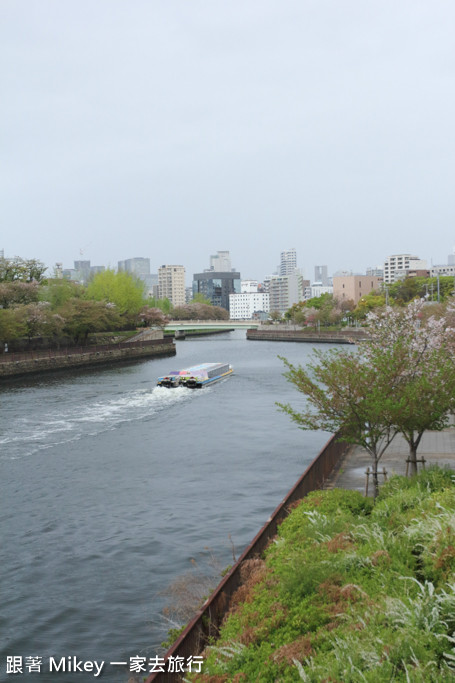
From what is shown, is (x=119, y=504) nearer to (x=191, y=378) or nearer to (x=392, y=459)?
(x=392, y=459)

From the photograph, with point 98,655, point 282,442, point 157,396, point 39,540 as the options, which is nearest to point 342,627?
point 98,655

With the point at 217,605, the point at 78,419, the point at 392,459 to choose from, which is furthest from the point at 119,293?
the point at 217,605

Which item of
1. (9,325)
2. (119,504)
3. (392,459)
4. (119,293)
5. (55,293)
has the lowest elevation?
(119,504)

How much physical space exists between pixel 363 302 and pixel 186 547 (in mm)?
121219

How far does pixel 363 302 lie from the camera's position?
135875 mm

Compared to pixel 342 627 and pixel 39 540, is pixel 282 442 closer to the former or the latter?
pixel 39 540

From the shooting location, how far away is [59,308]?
8519 centimetres

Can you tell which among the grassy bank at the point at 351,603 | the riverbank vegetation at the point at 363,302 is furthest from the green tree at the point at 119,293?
the grassy bank at the point at 351,603

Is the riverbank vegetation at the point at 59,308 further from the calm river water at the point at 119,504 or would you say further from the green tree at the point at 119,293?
the calm river water at the point at 119,504

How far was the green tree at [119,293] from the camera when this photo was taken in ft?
363

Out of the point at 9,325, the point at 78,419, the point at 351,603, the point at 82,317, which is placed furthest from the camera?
the point at 82,317

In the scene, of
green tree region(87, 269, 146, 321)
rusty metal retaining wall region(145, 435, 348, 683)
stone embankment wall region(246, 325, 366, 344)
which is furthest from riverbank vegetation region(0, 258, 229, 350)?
rusty metal retaining wall region(145, 435, 348, 683)

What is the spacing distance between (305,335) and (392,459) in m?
108

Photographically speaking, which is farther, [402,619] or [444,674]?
[402,619]
